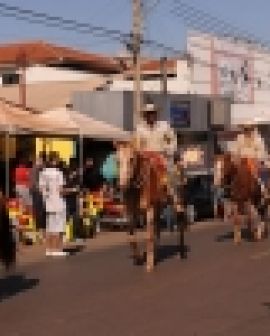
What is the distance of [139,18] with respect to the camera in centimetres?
3281

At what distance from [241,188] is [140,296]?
274 inches

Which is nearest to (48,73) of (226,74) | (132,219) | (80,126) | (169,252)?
(226,74)

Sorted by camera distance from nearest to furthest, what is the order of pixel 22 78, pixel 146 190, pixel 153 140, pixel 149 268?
pixel 149 268 < pixel 146 190 < pixel 153 140 < pixel 22 78

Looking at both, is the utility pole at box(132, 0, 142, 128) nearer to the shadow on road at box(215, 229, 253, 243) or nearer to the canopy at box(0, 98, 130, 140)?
the canopy at box(0, 98, 130, 140)

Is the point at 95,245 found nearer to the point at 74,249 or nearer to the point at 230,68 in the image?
the point at 74,249

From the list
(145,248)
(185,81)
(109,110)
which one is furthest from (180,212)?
(185,81)

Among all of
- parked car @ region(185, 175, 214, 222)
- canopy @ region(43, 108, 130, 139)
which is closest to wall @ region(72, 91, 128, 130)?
canopy @ region(43, 108, 130, 139)

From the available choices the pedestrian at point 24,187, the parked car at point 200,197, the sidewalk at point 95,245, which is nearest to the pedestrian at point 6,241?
the sidewalk at point 95,245

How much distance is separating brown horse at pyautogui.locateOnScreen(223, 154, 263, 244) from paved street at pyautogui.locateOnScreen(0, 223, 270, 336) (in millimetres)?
1851

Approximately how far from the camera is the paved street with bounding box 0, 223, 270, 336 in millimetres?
9117

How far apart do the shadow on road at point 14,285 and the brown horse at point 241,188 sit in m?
5.63

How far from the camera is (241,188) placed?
58.1ft

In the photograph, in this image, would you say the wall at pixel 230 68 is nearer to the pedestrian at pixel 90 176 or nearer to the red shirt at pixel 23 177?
the pedestrian at pixel 90 176

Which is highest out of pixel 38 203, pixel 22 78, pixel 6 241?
pixel 22 78
